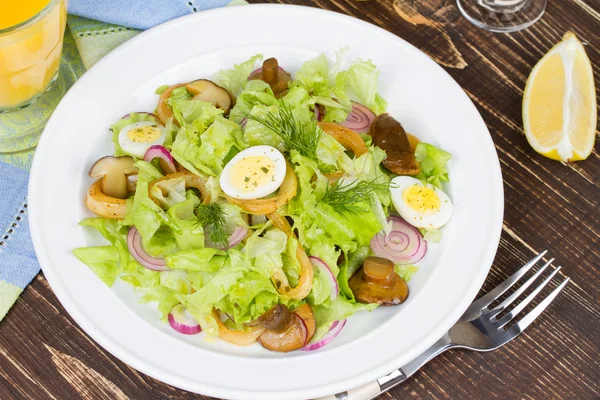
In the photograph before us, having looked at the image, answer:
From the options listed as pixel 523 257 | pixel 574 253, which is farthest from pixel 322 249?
pixel 574 253

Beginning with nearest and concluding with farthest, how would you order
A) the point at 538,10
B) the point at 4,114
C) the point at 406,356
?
1. the point at 406,356
2. the point at 4,114
3. the point at 538,10

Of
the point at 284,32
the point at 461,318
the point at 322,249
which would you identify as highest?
the point at 284,32

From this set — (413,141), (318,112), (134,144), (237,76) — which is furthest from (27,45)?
(413,141)

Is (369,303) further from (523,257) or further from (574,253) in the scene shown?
(574,253)

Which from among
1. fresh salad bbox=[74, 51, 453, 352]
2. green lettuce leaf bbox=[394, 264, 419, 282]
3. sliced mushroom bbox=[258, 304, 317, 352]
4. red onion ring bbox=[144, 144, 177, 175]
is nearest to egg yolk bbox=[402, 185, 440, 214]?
fresh salad bbox=[74, 51, 453, 352]

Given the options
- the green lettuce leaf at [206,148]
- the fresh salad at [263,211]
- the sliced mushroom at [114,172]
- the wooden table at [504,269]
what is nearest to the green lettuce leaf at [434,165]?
the fresh salad at [263,211]
